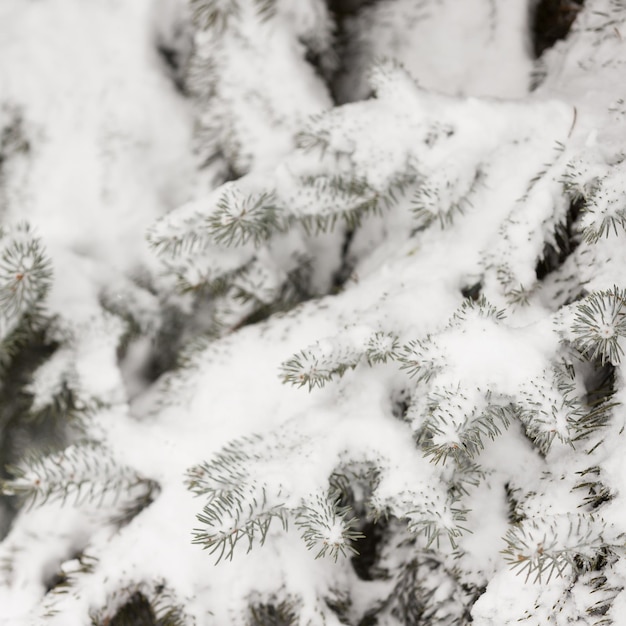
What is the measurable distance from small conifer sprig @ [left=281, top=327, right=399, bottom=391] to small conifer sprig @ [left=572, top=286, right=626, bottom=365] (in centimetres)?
24

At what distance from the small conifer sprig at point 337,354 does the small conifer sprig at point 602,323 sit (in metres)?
0.24

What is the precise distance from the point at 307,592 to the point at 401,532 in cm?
18

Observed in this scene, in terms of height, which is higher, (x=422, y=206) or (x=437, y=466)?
(x=422, y=206)

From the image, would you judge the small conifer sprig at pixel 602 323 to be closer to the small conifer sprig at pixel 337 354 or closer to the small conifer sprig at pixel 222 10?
the small conifer sprig at pixel 337 354

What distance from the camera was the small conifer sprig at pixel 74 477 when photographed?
999 millimetres

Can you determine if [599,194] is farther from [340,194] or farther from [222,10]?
[222,10]

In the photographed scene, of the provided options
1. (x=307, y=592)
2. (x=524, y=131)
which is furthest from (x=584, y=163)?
(x=307, y=592)

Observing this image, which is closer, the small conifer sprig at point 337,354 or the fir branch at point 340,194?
the small conifer sprig at point 337,354

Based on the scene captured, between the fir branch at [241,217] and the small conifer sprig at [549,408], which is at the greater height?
the fir branch at [241,217]

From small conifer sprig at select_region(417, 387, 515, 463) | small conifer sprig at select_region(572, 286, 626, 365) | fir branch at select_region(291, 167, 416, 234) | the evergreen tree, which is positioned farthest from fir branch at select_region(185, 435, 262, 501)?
small conifer sprig at select_region(572, 286, 626, 365)

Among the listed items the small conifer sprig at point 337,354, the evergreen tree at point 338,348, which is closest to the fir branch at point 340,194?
the evergreen tree at point 338,348

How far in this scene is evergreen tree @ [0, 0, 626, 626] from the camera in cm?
75

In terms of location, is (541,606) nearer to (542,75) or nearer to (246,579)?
(246,579)

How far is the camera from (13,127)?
1.14 m
